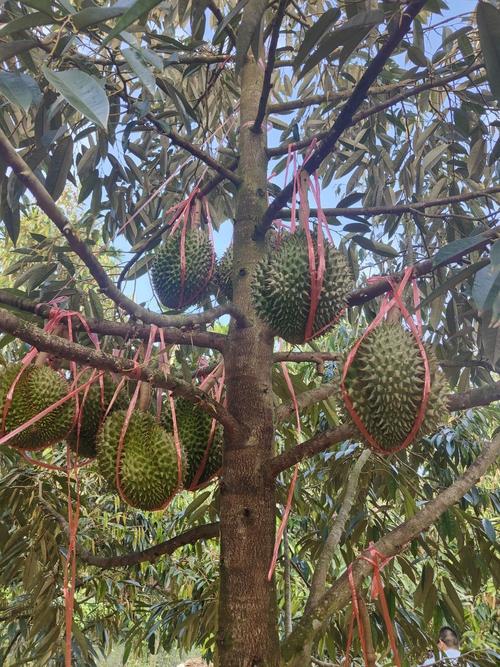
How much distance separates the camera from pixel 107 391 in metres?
1.23

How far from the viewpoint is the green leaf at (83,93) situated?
559 millimetres

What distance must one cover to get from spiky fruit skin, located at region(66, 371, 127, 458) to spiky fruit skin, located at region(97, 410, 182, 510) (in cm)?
8

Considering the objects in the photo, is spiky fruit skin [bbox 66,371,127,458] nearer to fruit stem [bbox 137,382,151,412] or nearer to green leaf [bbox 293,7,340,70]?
fruit stem [bbox 137,382,151,412]

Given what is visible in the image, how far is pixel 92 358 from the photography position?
2.65 feet

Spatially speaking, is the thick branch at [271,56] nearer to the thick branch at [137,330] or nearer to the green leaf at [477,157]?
the thick branch at [137,330]

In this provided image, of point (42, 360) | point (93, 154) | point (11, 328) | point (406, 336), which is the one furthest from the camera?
point (93, 154)

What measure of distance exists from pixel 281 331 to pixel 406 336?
0.81 feet

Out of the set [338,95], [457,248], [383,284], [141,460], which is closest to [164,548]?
[141,460]

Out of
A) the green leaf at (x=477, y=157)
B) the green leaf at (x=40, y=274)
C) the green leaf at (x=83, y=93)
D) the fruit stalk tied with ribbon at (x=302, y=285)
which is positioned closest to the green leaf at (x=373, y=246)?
the fruit stalk tied with ribbon at (x=302, y=285)

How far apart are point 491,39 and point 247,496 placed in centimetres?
80

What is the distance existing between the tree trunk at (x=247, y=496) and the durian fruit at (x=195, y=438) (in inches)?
3.4

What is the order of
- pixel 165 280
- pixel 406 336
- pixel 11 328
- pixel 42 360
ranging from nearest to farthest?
pixel 11 328 → pixel 406 336 → pixel 42 360 → pixel 165 280

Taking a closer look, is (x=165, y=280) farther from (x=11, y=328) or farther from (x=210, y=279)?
(x=11, y=328)

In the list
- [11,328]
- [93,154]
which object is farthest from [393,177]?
[11,328]
